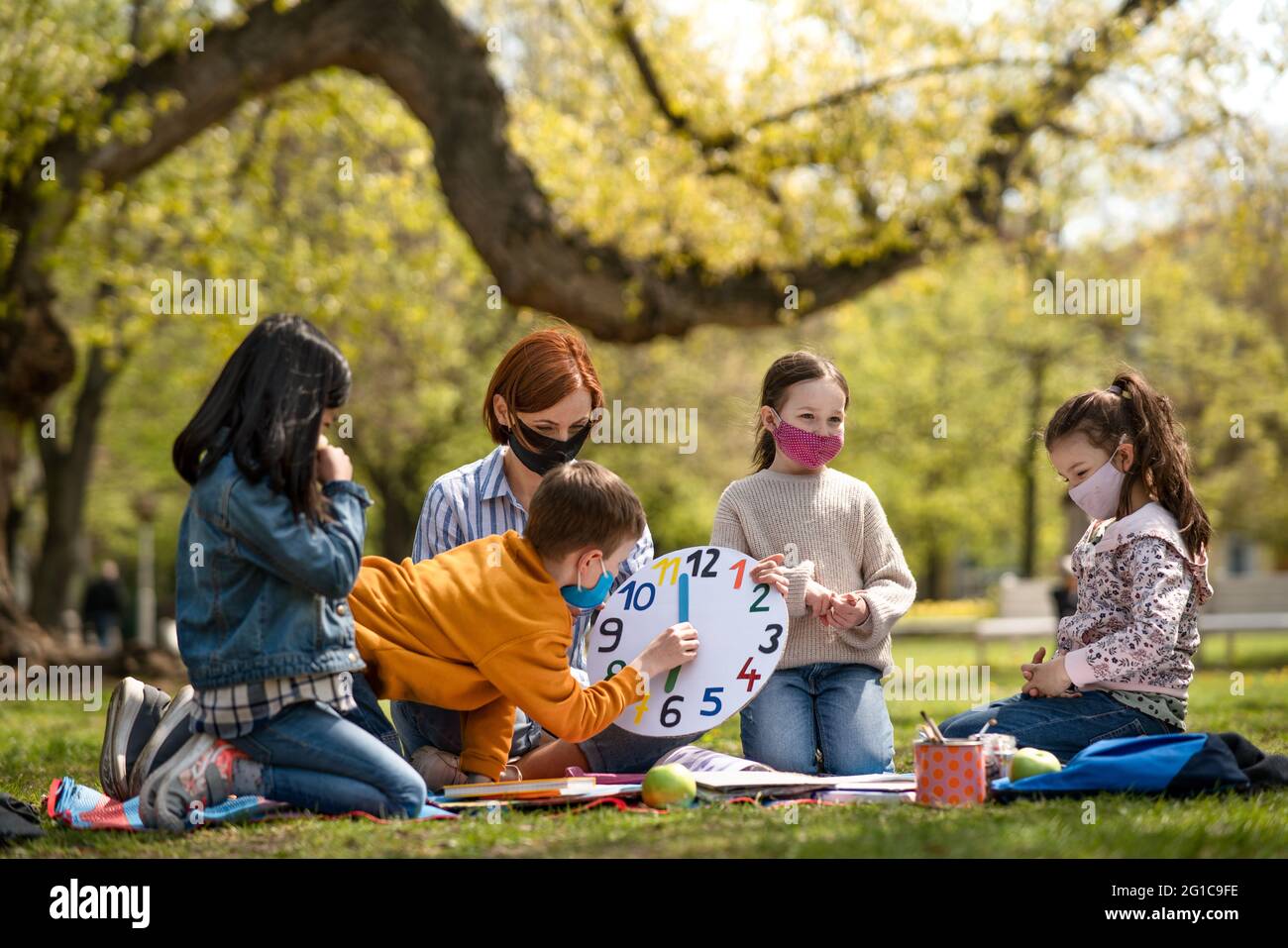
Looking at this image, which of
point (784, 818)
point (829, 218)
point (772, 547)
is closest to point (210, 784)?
point (784, 818)

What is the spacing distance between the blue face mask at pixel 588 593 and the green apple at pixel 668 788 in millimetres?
660

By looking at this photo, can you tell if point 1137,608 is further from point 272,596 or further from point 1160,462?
point 272,596

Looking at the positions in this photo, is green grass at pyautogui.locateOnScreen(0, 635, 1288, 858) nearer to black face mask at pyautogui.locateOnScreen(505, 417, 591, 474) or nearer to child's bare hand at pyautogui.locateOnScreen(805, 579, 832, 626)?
child's bare hand at pyautogui.locateOnScreen(805, 579, 832, 626)

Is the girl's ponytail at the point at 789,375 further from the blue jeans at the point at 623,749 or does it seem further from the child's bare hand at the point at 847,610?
the blue jeans at the point at 623,749

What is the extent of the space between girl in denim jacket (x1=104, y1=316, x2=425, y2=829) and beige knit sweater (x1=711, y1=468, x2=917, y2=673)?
1.84 metres

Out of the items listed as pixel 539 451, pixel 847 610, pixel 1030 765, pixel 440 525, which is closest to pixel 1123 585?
pixel 1030 765

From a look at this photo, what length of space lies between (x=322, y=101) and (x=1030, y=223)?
882cm

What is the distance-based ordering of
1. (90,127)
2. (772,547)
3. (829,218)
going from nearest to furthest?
(772,547)
(90,127)
(829,218)

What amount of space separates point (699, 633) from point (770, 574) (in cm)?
37

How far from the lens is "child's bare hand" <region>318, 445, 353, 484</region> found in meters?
4.48

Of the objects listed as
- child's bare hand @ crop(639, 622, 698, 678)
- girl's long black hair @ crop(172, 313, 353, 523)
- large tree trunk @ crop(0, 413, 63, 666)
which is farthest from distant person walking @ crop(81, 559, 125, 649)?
girl's long black hair @ crop(172, 313, 353, 523)

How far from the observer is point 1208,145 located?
13.7 metres
